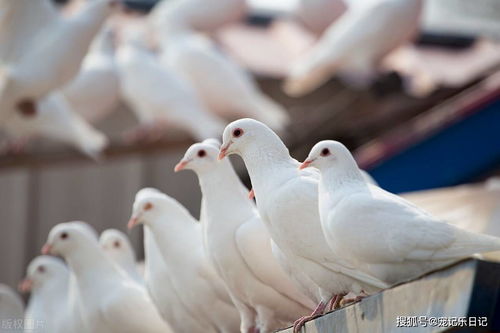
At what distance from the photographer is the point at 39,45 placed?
50.3ft

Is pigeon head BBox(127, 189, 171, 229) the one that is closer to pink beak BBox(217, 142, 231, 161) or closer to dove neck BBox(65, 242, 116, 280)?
dove neck BBox(65, 242, 116, 280)

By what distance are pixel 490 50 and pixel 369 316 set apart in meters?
17.9

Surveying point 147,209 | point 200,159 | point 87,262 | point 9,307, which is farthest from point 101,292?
point 9,307

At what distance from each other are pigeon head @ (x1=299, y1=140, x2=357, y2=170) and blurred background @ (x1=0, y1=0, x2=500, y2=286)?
247 inches

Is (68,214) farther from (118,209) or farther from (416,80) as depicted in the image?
(416,80)

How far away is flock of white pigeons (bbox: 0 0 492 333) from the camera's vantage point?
787 centimetres

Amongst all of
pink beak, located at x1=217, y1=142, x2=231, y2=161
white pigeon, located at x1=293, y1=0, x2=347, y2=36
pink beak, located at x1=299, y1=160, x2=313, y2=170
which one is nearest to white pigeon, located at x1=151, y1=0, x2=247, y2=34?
white pigeon, located at x1=293, y1=0, x2=347, y2=36

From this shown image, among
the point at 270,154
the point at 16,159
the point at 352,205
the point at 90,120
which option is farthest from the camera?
the point at 90,120

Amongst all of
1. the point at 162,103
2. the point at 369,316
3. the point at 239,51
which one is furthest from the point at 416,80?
the point at 369,316

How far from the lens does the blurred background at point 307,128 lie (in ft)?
50.7

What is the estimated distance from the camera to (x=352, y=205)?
7816mm

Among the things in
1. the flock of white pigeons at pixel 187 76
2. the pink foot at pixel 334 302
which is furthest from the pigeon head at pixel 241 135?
the flock of white pigeons at pixel 187 76

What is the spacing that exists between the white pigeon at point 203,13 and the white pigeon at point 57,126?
13.7 ft

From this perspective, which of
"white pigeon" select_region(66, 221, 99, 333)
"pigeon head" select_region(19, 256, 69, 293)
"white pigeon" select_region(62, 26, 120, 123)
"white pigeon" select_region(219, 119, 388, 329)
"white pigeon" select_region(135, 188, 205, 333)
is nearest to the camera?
"white pigeon" select_region(219, 119, 388, 329)
